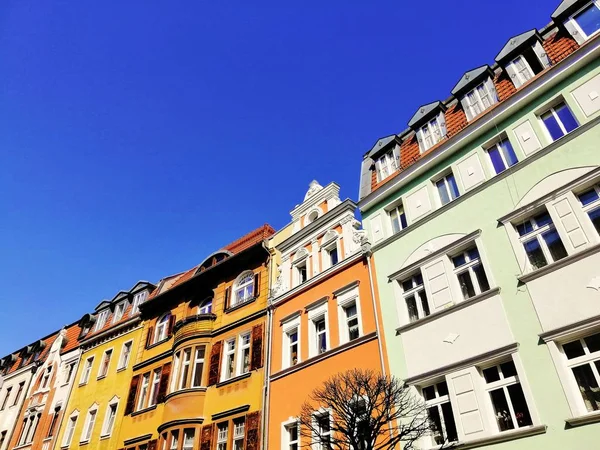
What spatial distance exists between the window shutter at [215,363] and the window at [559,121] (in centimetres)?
1564

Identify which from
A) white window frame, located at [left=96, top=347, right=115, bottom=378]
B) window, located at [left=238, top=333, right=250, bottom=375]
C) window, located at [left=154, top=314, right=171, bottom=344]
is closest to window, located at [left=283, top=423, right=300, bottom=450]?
window, located at [left=238, top=333, right=250, bottom=375]

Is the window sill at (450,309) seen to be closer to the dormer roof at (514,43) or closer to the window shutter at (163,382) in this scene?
the dormer roof at (514,43)

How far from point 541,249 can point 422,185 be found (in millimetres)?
5394

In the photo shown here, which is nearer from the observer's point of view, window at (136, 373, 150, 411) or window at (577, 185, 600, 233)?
window at (577, 185, 600, 233)

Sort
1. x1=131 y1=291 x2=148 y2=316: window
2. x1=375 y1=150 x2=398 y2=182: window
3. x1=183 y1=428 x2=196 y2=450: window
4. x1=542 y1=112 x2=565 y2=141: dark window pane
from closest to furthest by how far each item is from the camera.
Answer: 1. x1=542 y1=112 x2=565 y2=141: dark window pane
2. x1=375 y1=150 x2=398 y2=182: window
3. x1=183 y1=428 x2=196 y2=450: window
4. x1=131 y1=291 x2=148 y2=316: window

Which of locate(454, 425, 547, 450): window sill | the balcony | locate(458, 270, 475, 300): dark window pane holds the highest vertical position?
the balcony

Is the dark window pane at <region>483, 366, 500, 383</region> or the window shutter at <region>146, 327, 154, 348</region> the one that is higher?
the window shutter at <region>146, 327, 154, 348</region>

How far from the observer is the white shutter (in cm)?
1362

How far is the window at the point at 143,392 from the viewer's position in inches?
902

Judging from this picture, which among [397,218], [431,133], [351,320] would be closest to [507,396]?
[351,320]

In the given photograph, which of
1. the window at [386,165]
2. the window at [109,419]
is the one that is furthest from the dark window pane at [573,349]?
the window at [109,419]

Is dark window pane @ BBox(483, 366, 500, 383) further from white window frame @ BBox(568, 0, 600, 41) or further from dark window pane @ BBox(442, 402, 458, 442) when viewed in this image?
white window frame @ BBox(568, 0, 600, 41)

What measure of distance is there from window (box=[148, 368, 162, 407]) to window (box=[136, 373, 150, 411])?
1.57ft

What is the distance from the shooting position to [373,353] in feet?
49.0
